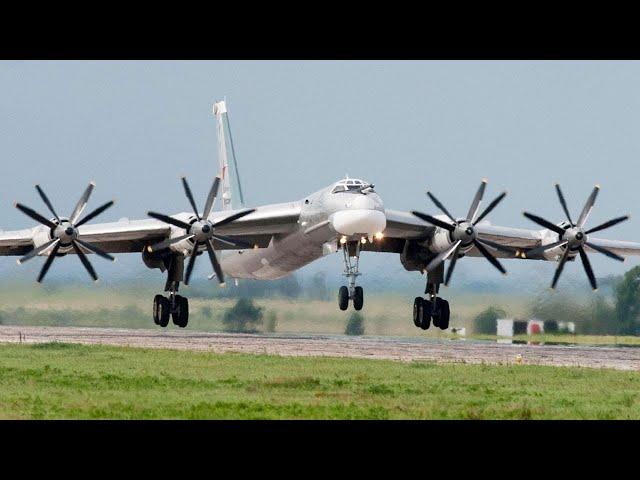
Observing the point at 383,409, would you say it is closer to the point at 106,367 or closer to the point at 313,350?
the point at 106,367

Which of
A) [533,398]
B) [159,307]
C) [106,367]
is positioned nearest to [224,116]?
[159,307]

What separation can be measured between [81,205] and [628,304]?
20.7 metres

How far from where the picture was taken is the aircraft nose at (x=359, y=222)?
28.9m

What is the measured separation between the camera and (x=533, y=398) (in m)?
22.5

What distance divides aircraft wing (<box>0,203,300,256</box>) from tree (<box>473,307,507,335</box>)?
892 cm

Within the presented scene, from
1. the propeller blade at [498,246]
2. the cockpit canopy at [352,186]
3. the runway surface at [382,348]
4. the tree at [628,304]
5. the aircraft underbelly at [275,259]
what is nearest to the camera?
the cockpit canopy at [352,186]

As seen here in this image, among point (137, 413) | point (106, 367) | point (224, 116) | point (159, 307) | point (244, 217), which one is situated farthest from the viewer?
point (224, 116)

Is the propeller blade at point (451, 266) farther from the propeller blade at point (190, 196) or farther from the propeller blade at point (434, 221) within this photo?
the propeller blade at point (190, 196)

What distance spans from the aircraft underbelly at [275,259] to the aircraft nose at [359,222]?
237 centimetres

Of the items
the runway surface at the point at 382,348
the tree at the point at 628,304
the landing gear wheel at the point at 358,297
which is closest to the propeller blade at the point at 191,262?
the runway surface at the point at 382,348

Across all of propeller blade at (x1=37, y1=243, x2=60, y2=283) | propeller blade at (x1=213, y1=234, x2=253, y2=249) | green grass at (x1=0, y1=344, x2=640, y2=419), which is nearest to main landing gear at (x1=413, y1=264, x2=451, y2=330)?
green grass at (x1=0, y1=344, x2=640, y2=419)

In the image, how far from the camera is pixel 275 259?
33.6 meters

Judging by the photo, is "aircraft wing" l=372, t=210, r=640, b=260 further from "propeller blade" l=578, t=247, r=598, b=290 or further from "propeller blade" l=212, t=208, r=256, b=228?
"propeller blade" l=212, t=208, r=256, b=228
